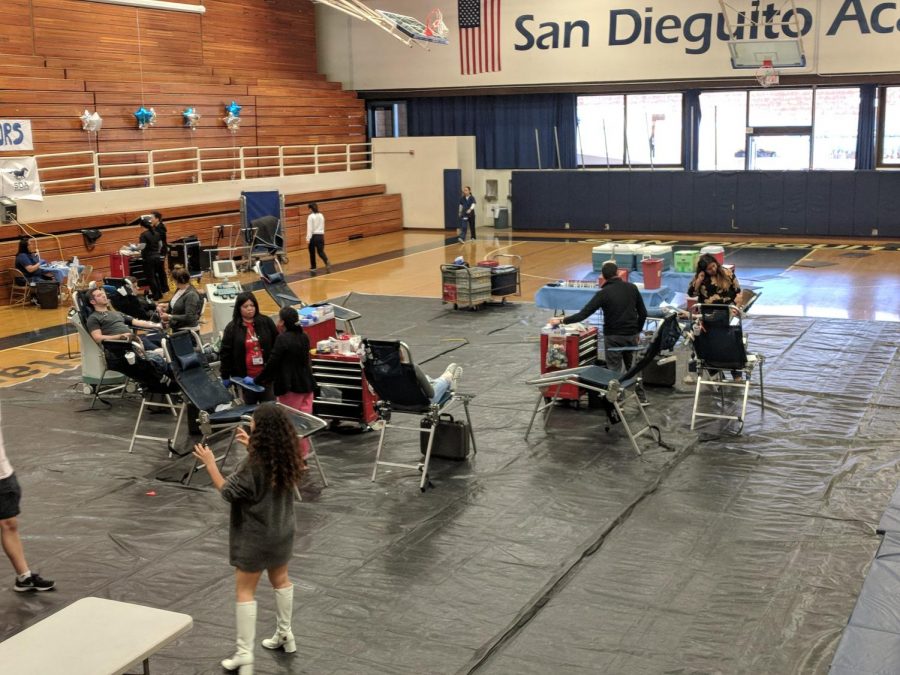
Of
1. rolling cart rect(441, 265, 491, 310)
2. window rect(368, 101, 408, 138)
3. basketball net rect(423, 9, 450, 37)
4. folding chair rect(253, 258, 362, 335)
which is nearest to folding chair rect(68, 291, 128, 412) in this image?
folding chair rect(253, 258, 362, 335)

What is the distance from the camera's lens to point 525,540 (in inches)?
252

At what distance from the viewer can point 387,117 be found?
29.1 metres

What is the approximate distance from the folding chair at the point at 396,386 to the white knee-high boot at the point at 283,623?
8.14 ft

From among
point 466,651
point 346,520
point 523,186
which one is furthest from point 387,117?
point 466,651

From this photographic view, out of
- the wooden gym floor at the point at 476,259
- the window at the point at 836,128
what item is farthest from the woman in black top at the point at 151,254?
the window at the point at 836,128

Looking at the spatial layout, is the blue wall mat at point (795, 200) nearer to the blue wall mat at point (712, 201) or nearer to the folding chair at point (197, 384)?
the blue wall mat at point (712, 201)

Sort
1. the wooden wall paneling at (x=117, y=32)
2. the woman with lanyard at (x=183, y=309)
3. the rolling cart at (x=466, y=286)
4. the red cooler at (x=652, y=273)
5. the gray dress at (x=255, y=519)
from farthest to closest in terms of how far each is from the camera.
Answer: the wooden wall paneling at (x=117, y=32), the rolling cart at (x=466, y=286), the red cooler at (x=652, y=273), the woman with lanyard at (x=183, y=309), the gray dress at (x=255, y=519)

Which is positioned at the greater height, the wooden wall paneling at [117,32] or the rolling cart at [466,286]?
the wooden wall paneling at [117,32]

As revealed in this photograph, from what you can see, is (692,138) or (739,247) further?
(692,138)

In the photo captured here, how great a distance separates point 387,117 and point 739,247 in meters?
11.9

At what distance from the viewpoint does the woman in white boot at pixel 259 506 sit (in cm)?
463

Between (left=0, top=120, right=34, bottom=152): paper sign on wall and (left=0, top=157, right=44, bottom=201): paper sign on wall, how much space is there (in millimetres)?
1515

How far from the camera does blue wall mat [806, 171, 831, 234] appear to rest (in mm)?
22891

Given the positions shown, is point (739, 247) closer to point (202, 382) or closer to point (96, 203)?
point (96, 203)
